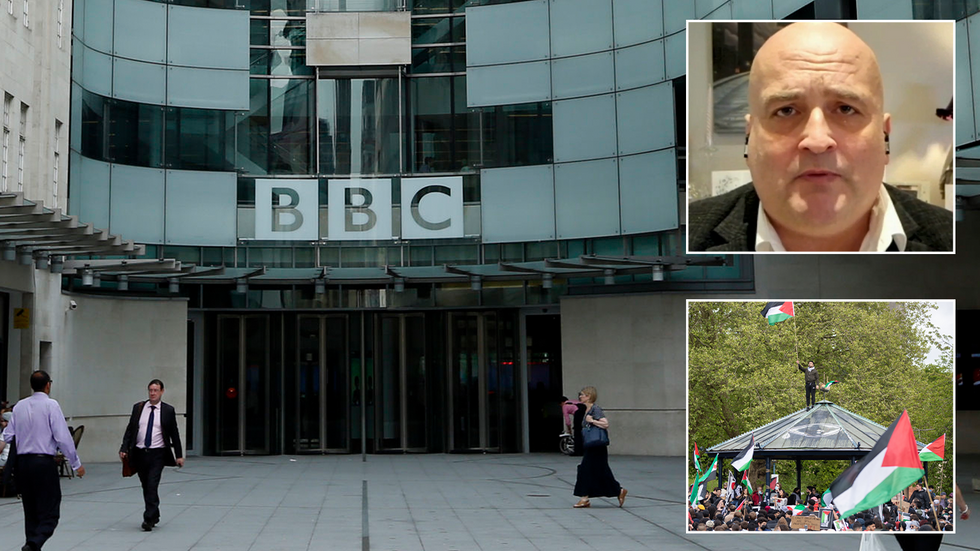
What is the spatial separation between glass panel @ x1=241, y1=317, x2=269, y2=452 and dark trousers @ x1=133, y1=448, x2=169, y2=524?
51.5ft

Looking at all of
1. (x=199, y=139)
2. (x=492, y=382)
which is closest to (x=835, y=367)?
(x=492, y=382)

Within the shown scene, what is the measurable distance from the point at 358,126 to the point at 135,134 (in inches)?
220

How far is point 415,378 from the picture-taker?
30422 mm

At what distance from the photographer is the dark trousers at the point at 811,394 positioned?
26.5 ft

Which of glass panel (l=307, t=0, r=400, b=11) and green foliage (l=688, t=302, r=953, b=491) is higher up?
glass panel (l=307, t=0, r=400, b=11)

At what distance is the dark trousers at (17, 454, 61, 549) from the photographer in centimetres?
1116

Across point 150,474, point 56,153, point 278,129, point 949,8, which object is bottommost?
point 150,474

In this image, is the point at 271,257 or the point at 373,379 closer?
the point at 271,257

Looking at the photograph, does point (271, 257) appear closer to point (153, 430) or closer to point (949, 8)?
point (153, 430)

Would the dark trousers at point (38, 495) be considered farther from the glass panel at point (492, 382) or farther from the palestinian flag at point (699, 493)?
the glass panel at point (492, 382)

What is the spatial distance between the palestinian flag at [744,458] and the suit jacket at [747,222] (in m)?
1.40

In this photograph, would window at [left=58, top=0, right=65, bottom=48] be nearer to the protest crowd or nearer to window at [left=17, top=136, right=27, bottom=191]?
window at [left=17, top=136, right=27, bottom=191]

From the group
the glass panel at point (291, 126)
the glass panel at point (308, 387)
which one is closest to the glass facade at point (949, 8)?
the glass panel at point (291, 126)

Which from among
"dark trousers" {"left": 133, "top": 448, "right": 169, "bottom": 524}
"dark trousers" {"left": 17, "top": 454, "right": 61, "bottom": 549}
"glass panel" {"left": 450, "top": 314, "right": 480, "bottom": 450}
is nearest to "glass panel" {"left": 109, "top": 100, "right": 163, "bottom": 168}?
"glass panel" {"left": 450, "top": 314, "right": 480, "bottom": 450}
